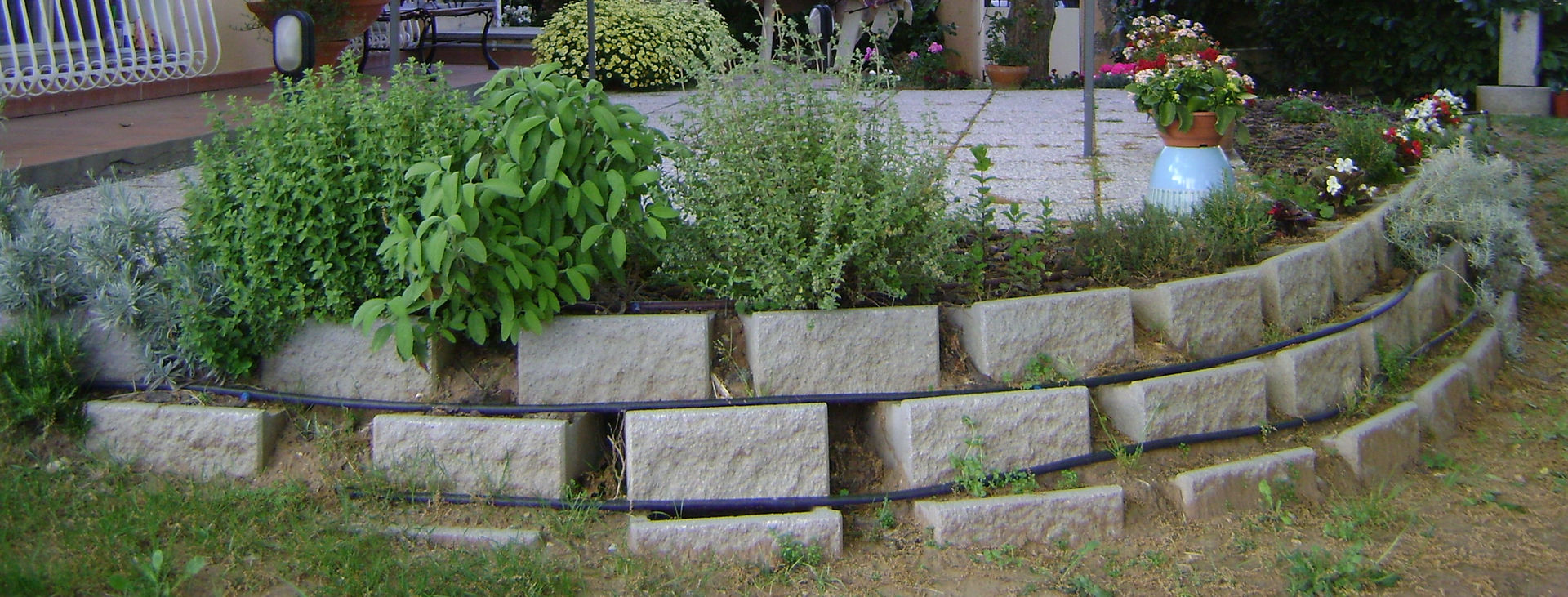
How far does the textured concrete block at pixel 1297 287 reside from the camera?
3.51 meters

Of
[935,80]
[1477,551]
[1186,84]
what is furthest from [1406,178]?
[935,80]

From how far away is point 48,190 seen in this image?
469 centimetres

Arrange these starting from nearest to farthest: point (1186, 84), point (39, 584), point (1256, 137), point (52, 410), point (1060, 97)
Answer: point (39, 584), point (52, 410), point (1186, 84), point (1256, 137), point (1060, 97)

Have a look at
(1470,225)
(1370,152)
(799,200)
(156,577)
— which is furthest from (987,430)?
(1370,152)

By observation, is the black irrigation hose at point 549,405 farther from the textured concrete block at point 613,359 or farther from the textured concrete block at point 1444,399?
the textured concrete block at point 1444,399

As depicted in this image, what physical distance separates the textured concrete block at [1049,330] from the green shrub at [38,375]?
217 cm

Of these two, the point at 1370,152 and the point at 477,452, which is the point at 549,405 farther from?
the point at 1370,152

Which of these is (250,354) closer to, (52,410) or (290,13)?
(52,410)

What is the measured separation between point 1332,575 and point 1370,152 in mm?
2509

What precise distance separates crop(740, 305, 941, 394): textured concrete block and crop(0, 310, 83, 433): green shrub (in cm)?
162

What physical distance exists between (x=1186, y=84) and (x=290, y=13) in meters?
3.59

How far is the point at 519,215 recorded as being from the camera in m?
2.87

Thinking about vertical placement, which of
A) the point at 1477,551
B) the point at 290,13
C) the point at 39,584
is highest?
the point at 290,13

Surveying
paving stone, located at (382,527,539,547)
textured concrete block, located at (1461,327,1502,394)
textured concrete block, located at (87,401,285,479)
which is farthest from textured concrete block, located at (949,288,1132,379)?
textured concrete block, located at (87,401,285,479)
